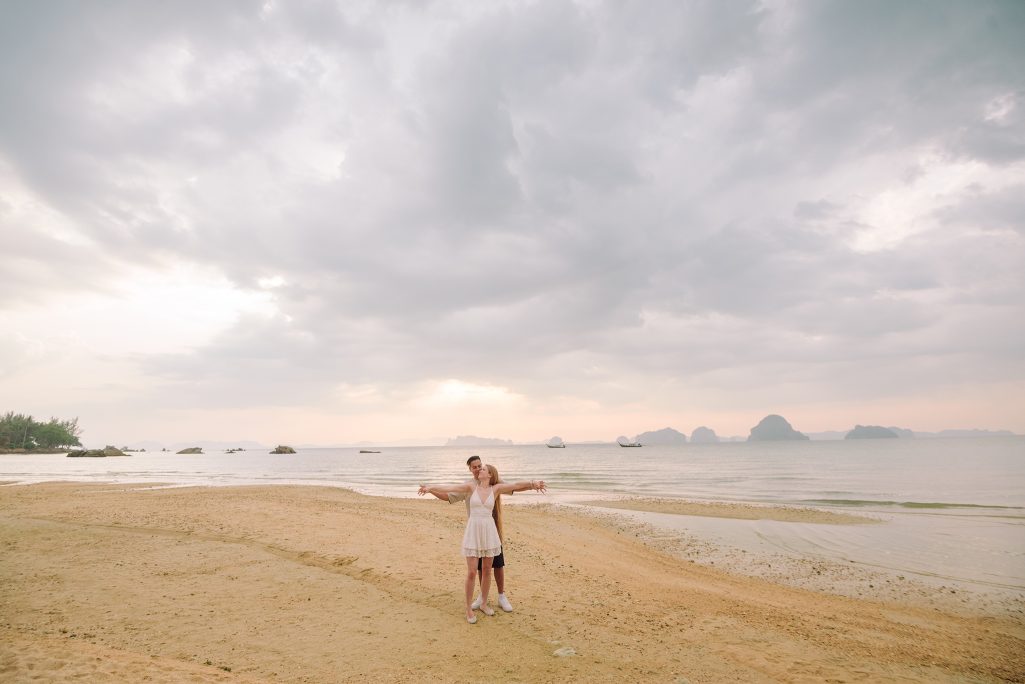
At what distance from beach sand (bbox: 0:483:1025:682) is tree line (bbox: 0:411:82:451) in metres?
174

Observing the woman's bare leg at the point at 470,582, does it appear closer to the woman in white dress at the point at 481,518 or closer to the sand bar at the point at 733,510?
the woman in white dress at the point at 481,518

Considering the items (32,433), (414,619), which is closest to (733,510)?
(414,619)

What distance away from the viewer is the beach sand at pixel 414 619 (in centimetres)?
654

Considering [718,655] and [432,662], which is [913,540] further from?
[432,662]

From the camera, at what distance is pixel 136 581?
33.5ft

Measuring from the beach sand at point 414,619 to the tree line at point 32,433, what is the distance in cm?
17362

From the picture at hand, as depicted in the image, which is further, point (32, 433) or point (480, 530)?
point (32, 433)

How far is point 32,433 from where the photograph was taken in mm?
144000

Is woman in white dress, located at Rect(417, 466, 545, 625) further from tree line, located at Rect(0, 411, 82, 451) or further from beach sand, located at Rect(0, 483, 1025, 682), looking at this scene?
tree line, located at Rect(0, 411, 82, 451)

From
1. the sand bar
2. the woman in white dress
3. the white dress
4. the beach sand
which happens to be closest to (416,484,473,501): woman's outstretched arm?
the woman in white dress

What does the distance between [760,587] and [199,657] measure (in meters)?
12.8

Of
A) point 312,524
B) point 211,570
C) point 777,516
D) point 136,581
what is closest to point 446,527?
point 312,524

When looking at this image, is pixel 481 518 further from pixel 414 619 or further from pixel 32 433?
pixel 32 433

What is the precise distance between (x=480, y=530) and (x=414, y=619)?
2.05 meters
